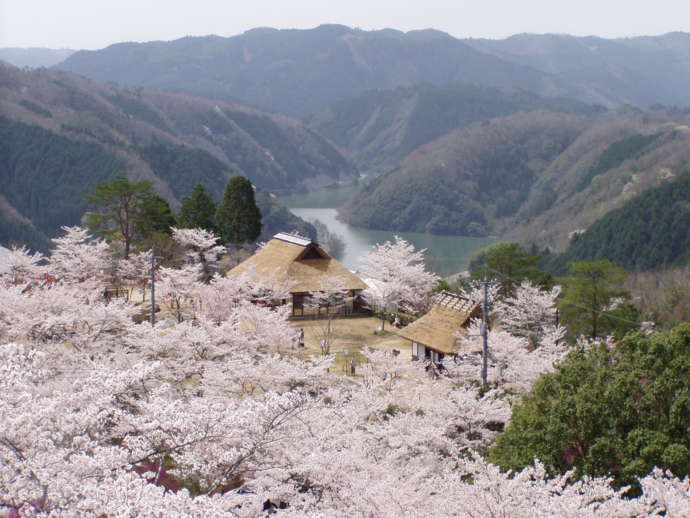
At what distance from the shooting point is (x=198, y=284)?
2297cm

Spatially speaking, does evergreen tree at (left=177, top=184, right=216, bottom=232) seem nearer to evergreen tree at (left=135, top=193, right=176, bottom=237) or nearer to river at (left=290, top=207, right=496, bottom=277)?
evergreen tree at (left=135, top=193, right=176, bottom=237)

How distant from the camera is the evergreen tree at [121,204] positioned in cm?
3127

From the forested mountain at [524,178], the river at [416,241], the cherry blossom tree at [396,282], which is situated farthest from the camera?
the forested mountain at [524,178]

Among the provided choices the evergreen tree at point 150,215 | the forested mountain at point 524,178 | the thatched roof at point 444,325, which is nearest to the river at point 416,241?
the forested mountain at point 524,178

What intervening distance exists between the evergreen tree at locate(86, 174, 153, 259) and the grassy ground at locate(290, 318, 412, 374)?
33.7 feet

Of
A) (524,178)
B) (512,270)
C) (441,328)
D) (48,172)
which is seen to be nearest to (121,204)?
(512,270)

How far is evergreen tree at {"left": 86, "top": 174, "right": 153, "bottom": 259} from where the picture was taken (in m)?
31.3

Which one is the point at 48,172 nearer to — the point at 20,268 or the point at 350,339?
the point at 20,268

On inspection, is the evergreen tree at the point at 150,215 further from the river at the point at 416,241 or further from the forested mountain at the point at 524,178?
the forested mountain at the point at 524,178

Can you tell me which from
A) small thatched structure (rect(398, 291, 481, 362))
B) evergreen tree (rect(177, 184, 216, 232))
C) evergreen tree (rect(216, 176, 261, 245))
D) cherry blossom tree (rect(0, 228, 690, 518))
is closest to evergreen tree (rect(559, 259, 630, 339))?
small thatched structure (rect(398, 291, 481, 362))

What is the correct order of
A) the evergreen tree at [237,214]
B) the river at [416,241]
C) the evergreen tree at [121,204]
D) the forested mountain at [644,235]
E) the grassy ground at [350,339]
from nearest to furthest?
the grassy ground at [350,339]
the evergreen tree at [121,204]
the evergreen tree at [237,214]
the forested mountain at [644,235]
the river at [416,241]

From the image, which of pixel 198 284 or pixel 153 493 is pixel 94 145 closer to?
pixel 198 284

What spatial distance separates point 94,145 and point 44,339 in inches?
3597

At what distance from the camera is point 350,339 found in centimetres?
2419
